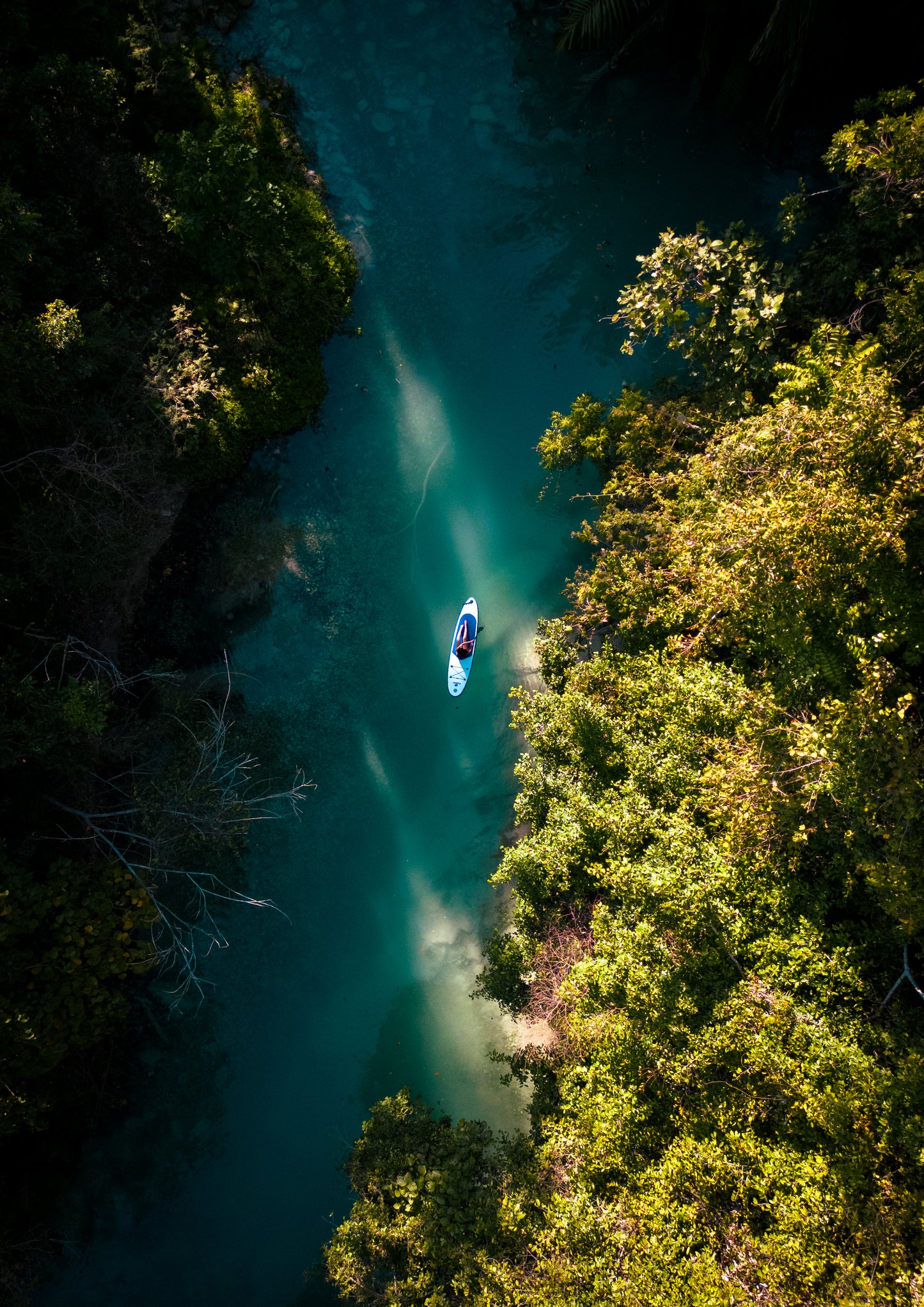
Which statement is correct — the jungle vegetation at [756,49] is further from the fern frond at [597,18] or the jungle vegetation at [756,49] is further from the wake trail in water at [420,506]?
the wake trail in water at [420,506]

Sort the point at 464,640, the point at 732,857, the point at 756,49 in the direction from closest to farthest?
the point at 732,857 → the point at 756,49 → the point at 464,640

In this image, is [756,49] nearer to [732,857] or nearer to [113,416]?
[113,416]

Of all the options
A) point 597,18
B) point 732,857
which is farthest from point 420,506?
point 597,18

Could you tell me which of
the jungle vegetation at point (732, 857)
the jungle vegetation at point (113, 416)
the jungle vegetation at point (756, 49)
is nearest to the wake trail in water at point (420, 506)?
the jungle vegetation at point (113, 416)

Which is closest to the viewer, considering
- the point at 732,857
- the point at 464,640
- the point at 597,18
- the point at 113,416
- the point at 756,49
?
the point at 732,857

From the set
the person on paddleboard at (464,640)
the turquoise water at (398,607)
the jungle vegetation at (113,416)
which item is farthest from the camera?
the person on paddleboard at (464,640)

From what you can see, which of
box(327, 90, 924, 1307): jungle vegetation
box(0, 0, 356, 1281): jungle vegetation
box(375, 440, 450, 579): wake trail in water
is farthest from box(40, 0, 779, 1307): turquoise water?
box(327, 90, 924, 1307): jungle vegetation
